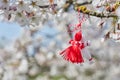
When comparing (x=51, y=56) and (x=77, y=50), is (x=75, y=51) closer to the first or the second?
(x=77, y=50)

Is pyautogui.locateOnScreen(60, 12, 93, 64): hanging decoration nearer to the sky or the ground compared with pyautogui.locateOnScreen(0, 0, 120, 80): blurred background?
nearer to the sky

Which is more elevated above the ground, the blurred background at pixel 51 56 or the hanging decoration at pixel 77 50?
the hanging decoration at pixel 77 50

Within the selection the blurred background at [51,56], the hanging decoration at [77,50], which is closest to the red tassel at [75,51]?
the hanging decoration at [77,50]

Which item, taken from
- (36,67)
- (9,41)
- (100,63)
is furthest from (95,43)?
(9,41)

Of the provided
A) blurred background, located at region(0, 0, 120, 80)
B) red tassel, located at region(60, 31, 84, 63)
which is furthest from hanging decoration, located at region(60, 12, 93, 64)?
blurred background, located at region(0, 0, 120, 80)

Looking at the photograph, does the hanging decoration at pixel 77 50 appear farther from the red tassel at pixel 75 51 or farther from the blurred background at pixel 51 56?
the blurred background at pixel 51 56

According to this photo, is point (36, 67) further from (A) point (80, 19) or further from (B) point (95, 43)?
(A) point (80, 19)

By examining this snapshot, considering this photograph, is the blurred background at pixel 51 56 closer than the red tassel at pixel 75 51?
No

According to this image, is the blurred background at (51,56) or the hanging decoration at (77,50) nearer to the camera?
the hanging decoration at (77,50)

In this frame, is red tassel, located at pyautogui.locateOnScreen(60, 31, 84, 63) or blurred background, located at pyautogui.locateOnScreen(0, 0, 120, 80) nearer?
red tassel, located at pyautogui.locateOnScreen(60, 31, 84, 63)

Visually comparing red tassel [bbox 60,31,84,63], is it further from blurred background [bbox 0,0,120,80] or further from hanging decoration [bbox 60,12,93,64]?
blurred background [bbox 0,0,120,80]

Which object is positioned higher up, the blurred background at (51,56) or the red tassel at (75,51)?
the red tassel at (75,51)
